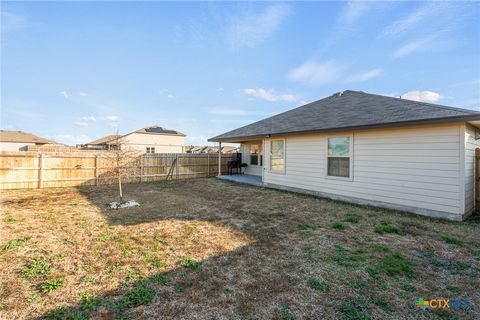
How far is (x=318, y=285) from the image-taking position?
102 inches

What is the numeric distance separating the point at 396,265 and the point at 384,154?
4.08 m

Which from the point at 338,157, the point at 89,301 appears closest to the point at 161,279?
the point at 89,301

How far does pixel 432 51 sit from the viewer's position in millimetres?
9195

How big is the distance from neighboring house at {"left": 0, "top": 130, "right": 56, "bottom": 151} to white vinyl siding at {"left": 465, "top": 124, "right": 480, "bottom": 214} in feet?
138

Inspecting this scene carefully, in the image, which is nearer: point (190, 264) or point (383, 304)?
point (383, 304)

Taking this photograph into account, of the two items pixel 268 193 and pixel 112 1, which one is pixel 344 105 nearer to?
pixel 268 193

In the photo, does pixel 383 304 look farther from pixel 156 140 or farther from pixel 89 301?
pixel 156 140

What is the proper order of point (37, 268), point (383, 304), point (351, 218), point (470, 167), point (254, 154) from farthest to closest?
point (254, 154) → point (470, 167) → point (351, 218) → point (37, 268) → point (383, 304)

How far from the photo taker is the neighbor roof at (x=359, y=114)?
5320 millimetres

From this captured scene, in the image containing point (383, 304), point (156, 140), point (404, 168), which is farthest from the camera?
point (156, 140)

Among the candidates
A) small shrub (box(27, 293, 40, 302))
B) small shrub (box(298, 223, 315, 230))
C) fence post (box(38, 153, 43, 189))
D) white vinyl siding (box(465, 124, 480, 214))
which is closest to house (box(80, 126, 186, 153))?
fence post (box(38, 153, 43, 189))

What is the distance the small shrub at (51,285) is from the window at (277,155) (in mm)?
7978

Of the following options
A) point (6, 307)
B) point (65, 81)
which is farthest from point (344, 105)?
point (65, 81)

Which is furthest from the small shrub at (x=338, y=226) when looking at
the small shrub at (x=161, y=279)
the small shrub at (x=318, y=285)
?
the small shrub at (x=161, y=279)
